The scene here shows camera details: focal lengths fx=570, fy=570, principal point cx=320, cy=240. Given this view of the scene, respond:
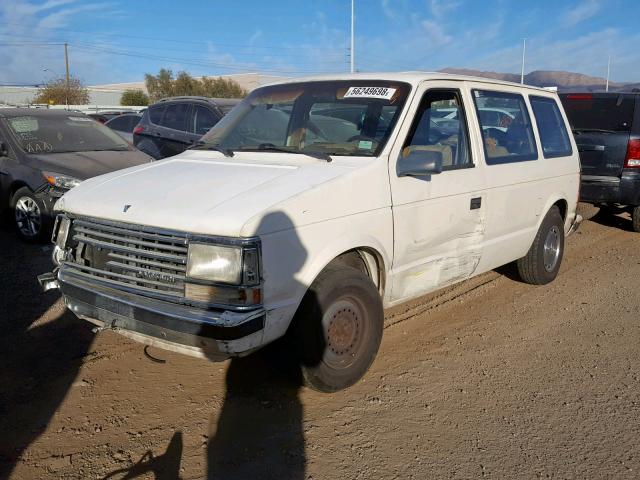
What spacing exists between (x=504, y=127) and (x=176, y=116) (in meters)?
6.83

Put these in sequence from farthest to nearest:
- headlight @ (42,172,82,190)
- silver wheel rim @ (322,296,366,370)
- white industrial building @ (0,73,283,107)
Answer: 1. white industrial building @ (0,73,283,107)
2. headlight @ (42,172,82,190)
3. silver wheel rim @ (322,296,366,370)

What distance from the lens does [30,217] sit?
6.93m

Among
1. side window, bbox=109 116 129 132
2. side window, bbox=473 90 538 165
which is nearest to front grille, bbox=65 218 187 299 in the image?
side window, bbox=473 90 538 165

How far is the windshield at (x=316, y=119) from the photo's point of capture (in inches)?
157

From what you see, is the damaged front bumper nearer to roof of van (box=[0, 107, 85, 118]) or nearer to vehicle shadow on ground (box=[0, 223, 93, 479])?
vehicle shadow on ground (box=[0, 223, 93, 479])

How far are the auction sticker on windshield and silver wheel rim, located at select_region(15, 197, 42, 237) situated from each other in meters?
4.46

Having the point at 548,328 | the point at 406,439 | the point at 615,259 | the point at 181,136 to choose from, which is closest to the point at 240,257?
the point at 406,439

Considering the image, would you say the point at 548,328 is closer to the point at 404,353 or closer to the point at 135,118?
the point at 404,353

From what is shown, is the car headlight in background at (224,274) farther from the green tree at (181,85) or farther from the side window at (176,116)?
the green tree at (181,85)

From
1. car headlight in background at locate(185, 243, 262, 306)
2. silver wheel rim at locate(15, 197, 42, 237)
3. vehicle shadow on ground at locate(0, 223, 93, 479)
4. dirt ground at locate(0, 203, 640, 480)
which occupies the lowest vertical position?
dirt ground at locate(0, 203, 640, 480)

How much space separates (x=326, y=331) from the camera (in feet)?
11.2

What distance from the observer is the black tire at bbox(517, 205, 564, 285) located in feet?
18.2

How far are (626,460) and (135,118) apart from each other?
50.7ft

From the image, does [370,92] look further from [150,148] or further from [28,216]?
[150,148]
